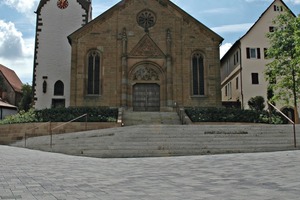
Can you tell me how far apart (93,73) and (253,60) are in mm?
18051

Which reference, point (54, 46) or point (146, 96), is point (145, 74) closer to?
point (146, 96)

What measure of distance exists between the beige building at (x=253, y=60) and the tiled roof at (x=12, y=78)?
31668 mm

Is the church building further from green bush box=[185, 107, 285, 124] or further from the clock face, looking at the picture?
the clock face

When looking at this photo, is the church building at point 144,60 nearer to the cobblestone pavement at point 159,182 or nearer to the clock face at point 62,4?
the clock face at point 62,4

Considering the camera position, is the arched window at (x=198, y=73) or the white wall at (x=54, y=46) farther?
the white wall at (x=54, y=46)

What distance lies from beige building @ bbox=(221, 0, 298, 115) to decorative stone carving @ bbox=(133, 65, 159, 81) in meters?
11.5

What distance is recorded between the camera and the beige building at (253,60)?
3650 cm

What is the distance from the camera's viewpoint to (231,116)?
81.4 ft

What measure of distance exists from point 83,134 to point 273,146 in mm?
9681

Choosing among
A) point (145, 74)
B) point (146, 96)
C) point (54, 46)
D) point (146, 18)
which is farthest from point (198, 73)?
point (54, 46)

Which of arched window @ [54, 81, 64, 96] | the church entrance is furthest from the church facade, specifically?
arched window @ [54, 81, 64, 96]

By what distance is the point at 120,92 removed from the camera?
29125 millimetres

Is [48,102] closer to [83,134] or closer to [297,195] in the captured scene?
[83,134]

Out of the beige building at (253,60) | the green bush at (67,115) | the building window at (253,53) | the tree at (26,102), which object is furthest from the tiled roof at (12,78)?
the building window at (253,53)
